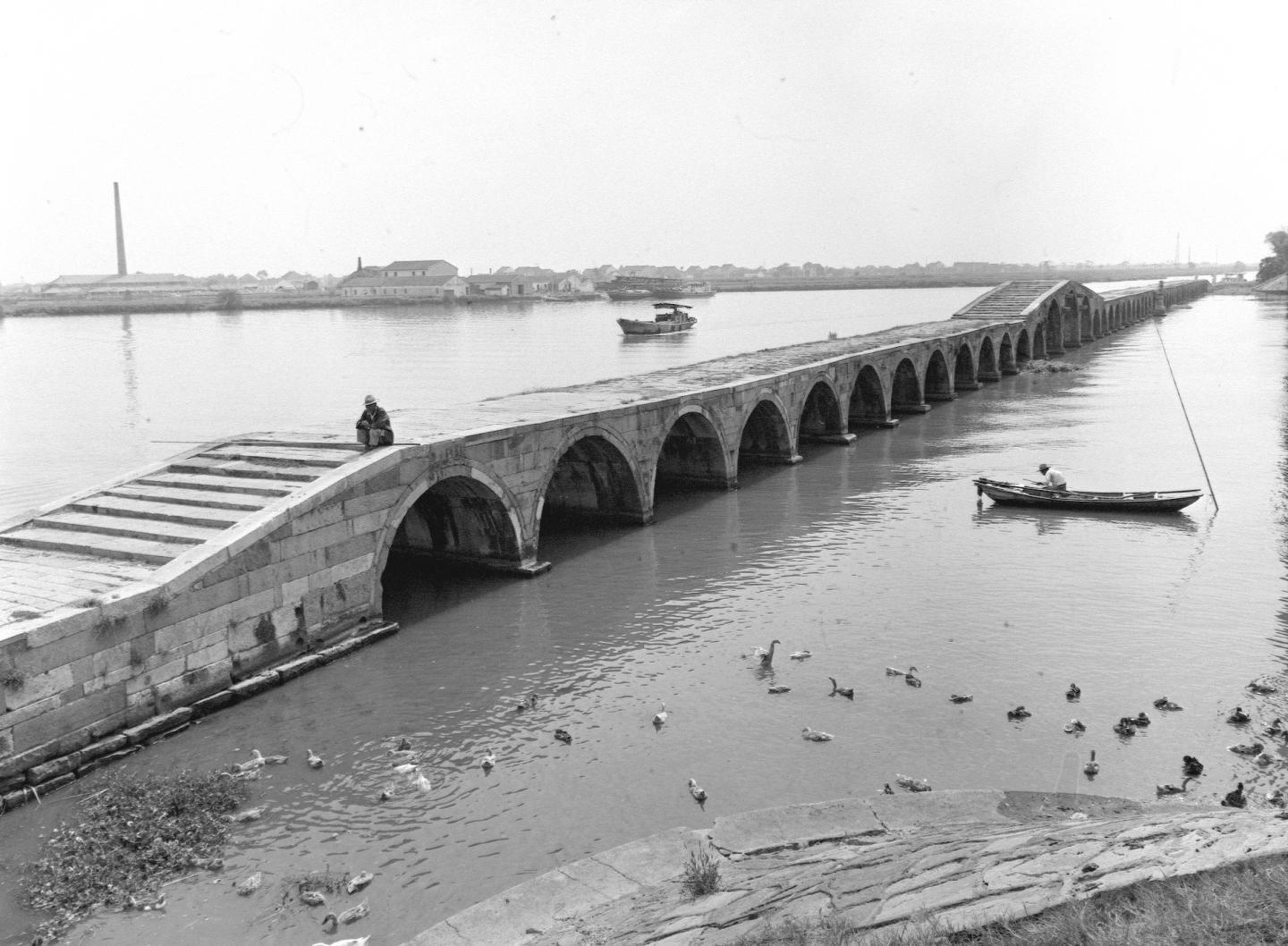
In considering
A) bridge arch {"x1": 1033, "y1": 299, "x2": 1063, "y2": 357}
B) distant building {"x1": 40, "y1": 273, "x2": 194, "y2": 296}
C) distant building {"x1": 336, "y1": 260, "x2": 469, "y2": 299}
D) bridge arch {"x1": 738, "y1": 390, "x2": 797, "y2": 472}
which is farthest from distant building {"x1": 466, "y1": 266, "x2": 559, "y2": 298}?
bridge arch {"x1": 738, "y1": 390, "x2": 797, "y2": 472}

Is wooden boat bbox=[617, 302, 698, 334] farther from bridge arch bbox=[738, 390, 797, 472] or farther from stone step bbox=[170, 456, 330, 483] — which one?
stone step bbox=[170, 456, 330, 483]

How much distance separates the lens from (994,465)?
114 ft

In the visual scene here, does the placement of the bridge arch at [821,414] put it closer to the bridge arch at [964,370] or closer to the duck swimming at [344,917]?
the bridge arch at [964,370]

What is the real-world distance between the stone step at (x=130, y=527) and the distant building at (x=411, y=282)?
132m

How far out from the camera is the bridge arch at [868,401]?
1721 inches

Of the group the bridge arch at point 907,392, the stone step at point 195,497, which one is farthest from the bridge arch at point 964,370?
the stone step at point 195,497

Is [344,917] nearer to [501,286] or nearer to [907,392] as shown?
[907,392]

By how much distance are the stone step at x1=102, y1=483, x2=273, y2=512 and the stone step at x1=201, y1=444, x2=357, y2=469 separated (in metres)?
1.17

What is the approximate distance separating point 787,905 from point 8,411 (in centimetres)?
5050

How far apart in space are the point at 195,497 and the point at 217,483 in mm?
658

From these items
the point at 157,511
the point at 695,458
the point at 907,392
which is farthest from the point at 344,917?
the point at 907,392

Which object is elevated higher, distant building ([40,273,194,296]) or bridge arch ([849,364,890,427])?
distant building ([40,273,194,296])

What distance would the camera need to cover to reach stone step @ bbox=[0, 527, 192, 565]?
15.5m

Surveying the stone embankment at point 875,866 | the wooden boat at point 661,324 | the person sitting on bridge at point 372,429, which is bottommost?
the stone embankment at point 875,866
